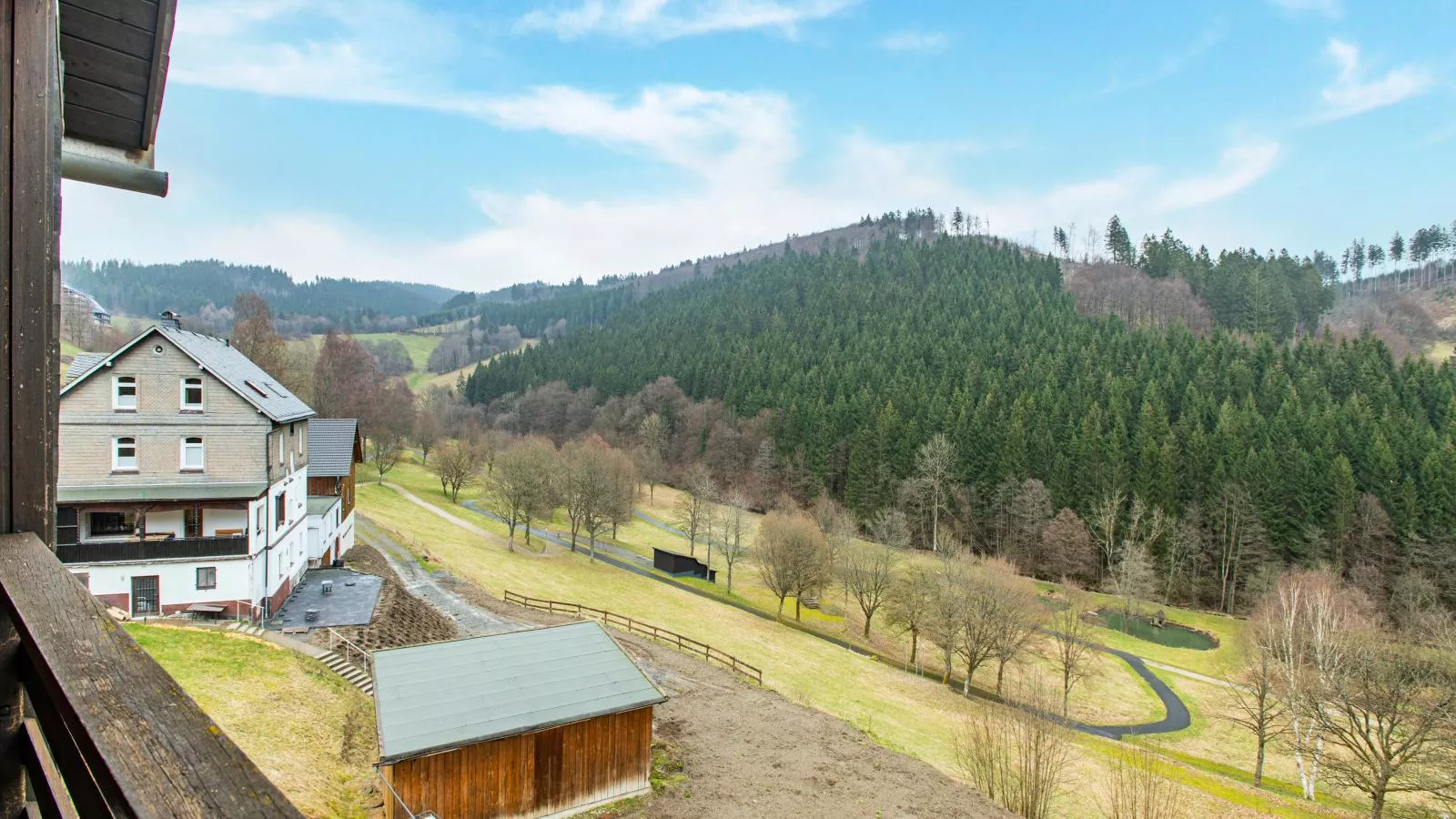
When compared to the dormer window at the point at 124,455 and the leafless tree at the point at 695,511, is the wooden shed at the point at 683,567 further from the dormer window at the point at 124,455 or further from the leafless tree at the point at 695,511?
the dormer window at the point at 124,455

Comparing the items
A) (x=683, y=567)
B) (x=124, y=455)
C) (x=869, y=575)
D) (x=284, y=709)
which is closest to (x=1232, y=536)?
(x=869, y=575)

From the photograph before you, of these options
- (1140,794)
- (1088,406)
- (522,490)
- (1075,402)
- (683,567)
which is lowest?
(683,567)

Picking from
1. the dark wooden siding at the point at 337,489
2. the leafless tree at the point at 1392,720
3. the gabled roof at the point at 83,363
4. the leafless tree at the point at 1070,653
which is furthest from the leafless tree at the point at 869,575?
the gabled roof at the point at 83,363

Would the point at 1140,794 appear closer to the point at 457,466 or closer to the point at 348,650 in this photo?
the point at 348,650

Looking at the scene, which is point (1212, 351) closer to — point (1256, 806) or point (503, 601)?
point (1256, 806)

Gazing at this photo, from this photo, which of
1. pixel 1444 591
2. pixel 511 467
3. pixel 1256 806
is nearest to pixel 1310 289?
pixel 1444 591
